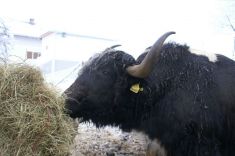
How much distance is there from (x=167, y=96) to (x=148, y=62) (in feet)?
1.66

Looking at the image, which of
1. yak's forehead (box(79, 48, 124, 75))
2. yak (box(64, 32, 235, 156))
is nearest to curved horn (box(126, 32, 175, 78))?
yak (box(64, 32, 235, 156))

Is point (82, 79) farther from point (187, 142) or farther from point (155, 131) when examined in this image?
point (187, 142)

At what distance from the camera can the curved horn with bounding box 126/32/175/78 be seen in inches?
209

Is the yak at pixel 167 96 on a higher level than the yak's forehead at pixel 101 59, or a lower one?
lower

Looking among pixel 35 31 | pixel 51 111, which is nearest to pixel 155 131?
pixel 51 111

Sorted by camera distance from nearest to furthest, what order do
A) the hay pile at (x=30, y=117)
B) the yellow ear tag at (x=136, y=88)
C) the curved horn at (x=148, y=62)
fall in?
the hay pile at (x=30, y=117)
the curved horn at (x=148, y=62)
the yellow ear tag at (x=136, y=88)

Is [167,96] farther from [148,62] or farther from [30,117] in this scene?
[30,117]

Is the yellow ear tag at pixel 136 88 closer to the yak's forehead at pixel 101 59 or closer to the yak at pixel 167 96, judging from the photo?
the yak at pixel 167 96

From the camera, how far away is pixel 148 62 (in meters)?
5.37

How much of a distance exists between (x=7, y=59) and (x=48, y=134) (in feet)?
3.51

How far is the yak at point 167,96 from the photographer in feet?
17.6

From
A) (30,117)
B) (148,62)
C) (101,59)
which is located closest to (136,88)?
(148,62)

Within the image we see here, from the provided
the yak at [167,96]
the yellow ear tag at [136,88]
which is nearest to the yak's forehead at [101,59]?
the yak at [167,96]

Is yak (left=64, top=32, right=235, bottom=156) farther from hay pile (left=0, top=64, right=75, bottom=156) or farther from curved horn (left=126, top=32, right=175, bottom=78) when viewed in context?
hay pile (left=0, top=64, right=75, bottom=156)
